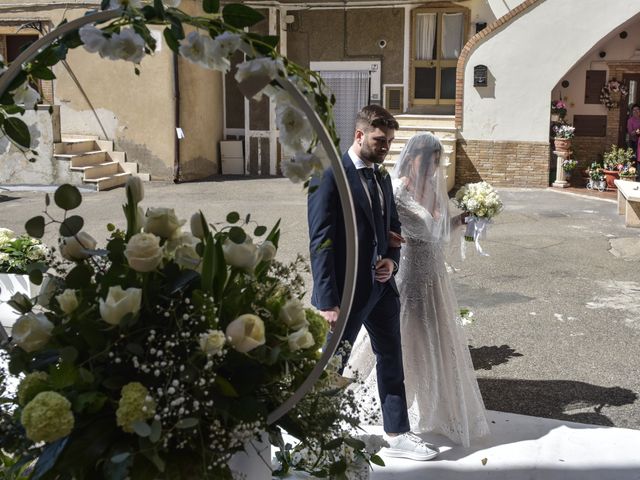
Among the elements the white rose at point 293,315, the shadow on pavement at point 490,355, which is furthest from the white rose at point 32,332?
the shadow on pavement at point 490,355

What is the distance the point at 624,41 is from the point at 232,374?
18434mm

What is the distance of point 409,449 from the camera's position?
454cm

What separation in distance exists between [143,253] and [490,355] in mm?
5213

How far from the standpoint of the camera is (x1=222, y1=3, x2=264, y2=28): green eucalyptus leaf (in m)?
1.98

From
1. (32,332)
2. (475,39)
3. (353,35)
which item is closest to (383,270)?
(32,332)

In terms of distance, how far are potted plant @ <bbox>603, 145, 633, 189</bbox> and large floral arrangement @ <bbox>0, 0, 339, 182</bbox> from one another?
16530mm

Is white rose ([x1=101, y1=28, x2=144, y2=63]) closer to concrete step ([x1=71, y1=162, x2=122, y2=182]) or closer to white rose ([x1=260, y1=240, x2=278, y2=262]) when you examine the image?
white rose ([x1=260, y1=240, x2=278, y2=262])

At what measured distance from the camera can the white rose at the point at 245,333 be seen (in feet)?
5.89

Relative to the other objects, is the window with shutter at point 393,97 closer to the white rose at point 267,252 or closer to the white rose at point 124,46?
the white rose at point 267,252

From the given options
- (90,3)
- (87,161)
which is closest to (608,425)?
(87,161)

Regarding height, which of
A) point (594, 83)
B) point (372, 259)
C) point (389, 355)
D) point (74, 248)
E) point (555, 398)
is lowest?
point (555, 398)

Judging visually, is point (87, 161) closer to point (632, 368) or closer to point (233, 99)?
point (233, 99)

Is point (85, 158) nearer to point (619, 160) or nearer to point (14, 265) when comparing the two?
point (619, 160)

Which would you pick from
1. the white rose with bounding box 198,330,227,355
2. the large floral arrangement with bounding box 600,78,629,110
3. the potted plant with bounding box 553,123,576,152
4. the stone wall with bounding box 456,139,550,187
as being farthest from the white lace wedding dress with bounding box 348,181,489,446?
the large floral arrangement with bounding box 600,78,629,110
